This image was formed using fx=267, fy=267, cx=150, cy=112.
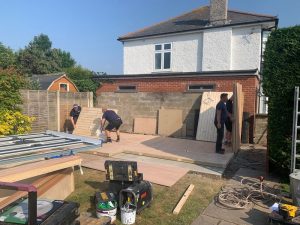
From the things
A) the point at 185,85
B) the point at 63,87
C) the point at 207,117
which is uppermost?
the point at 63,87

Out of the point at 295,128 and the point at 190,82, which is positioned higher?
the point at 190,82

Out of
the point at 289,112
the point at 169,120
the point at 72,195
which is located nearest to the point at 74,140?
the point at 72,195

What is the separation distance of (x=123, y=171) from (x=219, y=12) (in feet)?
48.6

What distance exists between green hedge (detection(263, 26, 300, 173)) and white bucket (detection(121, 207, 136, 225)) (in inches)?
142

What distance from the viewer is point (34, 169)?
4277mm

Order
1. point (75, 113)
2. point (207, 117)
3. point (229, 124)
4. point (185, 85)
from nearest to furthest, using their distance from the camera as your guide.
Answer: point (229, 124) → point (207, 117) → point (185, 85) → point (75, 113)

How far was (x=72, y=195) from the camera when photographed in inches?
199

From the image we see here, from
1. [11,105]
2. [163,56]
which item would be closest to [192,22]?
[163,56]

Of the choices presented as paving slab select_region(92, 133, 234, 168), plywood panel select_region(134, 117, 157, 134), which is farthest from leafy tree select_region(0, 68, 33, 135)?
plywood panel select_region(134, 117, 157, 134)

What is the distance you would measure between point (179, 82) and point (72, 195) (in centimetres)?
806

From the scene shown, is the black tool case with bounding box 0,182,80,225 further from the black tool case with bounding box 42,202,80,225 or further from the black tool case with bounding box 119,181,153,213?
the black tool case with bounding box 119,181,153,213

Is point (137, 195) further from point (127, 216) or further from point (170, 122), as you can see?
point (170, 122)

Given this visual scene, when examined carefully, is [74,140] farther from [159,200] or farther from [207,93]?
[207,93]

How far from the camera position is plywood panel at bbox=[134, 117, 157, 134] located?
1241 centimetres
